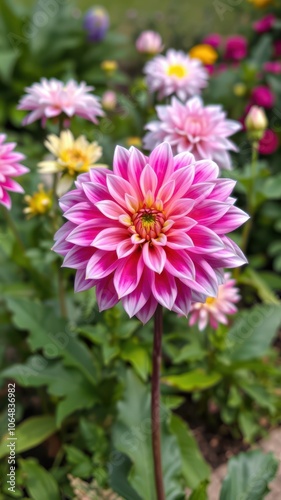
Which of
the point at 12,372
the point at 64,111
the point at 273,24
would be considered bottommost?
the point at 12,372

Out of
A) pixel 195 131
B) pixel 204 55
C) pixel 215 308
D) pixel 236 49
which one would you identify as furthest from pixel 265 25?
pixel 215 308

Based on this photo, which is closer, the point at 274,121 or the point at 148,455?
the point at 148,455

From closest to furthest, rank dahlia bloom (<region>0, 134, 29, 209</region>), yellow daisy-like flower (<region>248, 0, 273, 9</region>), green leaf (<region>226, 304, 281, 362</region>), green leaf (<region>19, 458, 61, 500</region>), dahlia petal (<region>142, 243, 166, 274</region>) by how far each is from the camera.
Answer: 1. dahlia petal (<region>142, 243, 166, 274</region>)
2. dahlia bloom (<region>0, 134, 29, 209</region>)
3. green leaf (<region>19, 458, 61, 500</region>)
4. green leaf (<region>226, 304, 281, 362</region>)
5. yellow daisy-like flower (<region>248, 0, 273, 9</region>)

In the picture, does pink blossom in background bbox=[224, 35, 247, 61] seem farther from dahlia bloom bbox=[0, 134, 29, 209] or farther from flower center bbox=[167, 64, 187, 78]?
dahlia bloom bbox=[0, 134, 29, 209]

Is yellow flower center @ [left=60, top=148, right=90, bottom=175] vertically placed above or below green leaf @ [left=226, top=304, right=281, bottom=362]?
above

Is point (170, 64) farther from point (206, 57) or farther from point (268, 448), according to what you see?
point (268, 448)

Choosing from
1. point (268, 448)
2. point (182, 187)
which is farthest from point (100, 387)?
point (182, 187)

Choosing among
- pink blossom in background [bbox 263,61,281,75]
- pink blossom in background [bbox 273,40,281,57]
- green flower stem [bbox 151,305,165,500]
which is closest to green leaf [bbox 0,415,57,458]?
green flower stem [bbox 151,305,165,500]
